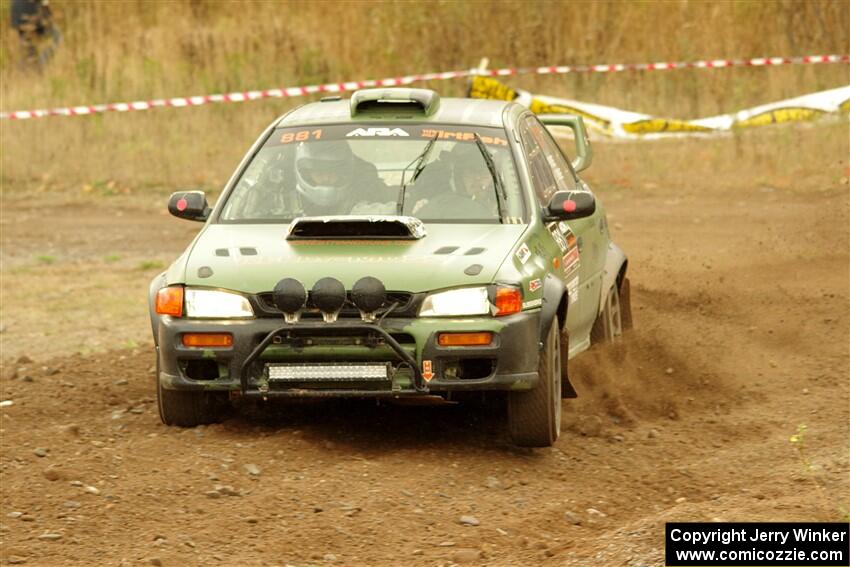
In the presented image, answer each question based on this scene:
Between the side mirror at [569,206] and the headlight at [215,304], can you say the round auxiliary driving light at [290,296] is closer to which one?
the headlight at [215,304]

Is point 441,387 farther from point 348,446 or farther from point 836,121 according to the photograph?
point 836,121

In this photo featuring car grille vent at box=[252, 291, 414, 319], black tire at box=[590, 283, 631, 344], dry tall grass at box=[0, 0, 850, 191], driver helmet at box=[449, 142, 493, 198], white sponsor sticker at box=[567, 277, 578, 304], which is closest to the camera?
car grille vent at box=[252, 291, 414, 319]

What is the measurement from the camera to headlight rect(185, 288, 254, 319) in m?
7.87

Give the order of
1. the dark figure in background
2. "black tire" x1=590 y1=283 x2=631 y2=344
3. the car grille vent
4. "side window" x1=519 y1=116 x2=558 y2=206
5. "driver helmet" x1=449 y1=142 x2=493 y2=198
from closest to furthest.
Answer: the car grille vent < "driver helmet" x1=449 y1=142 x2=493 y2=198 < "side window" x1=519 y1=116 x2=558 y2=206 < "black tire" x1=590 y1=283 x2=631 y2=344 < the dark figure in background

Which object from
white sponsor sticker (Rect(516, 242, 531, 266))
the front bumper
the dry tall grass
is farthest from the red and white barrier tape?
the front bumper

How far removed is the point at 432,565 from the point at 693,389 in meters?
4.11

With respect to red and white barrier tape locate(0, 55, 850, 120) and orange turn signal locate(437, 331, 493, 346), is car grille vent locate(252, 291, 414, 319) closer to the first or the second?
orange turn signal locate(437, 331, 493, 346)

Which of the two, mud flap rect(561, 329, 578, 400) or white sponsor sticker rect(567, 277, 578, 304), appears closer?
mud flap rect(561, 329, 578, 400)

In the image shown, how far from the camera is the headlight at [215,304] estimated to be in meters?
7.87

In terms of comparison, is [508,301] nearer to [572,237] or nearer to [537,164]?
[572,237]

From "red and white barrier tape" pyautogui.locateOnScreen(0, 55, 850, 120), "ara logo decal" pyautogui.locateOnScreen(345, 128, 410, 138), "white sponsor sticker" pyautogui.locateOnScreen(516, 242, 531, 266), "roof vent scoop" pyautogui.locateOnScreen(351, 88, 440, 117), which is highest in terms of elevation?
"roof vent scoop" pyautogui.locateOnScreen(351, 88, 440, 117)

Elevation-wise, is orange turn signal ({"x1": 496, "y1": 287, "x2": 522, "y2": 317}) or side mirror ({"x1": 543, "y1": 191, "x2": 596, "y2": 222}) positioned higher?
side mirror ({"x1": 543, "y1": 191, "x2": 596, "y2": 222})

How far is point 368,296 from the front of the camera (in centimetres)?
767

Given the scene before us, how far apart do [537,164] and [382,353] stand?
6.62 ft
